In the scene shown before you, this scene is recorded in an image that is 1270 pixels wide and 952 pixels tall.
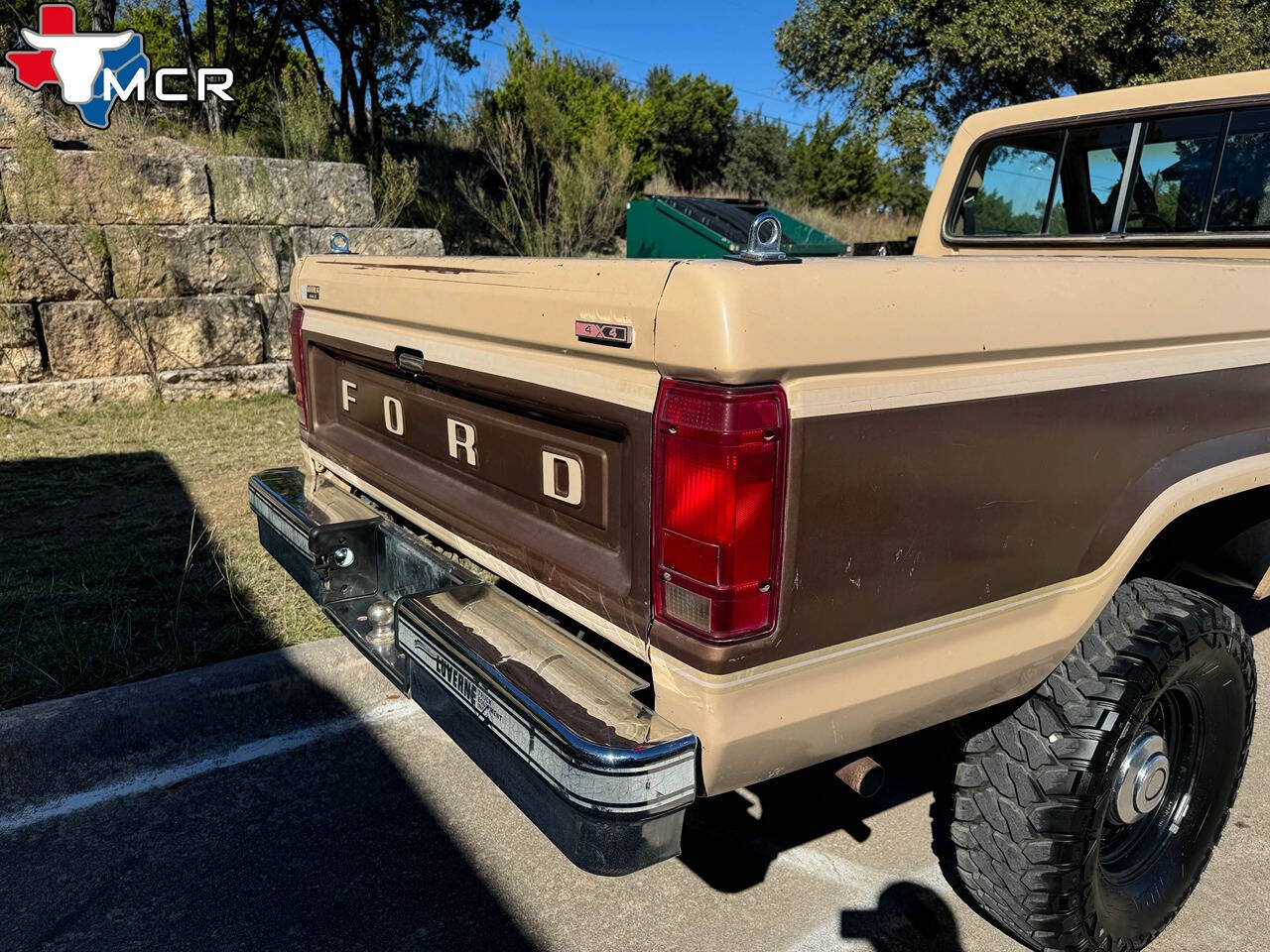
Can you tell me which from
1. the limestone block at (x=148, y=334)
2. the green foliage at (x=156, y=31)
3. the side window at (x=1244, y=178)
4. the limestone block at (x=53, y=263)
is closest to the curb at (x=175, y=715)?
the side window at (x=1244, y=178)

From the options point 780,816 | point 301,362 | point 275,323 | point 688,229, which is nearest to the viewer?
point 780,816

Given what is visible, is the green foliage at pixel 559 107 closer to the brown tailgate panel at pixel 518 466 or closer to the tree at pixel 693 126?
the tree at pixel 693 126

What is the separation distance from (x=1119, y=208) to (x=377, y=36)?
17.0 metres

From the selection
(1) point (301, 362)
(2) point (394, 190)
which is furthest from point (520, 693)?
(2) point (394, 190)

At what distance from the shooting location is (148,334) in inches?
316

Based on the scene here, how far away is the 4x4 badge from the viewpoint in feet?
5.91

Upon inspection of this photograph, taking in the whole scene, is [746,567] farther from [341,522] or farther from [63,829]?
[63,829]

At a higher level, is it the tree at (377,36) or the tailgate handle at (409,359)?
the tree at (377,36)

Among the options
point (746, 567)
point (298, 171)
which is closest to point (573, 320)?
point (746, 567)

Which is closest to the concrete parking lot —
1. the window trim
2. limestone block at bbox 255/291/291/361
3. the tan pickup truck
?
the tan pickup truck

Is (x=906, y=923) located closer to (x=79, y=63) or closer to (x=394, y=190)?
(x=394, y=190)

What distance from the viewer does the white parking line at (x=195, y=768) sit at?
2.97 meters

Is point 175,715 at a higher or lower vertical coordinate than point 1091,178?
lower

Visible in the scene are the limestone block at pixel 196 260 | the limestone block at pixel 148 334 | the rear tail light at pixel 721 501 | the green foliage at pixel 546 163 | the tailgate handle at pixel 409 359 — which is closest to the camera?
the rear tail light at pixel 721 501
